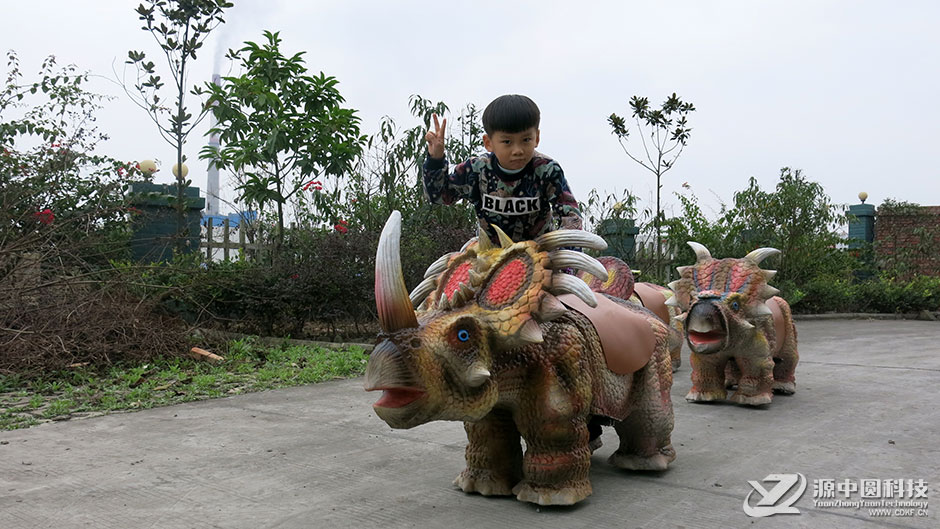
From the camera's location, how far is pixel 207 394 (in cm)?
548

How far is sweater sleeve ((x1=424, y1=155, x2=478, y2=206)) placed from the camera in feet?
10.8

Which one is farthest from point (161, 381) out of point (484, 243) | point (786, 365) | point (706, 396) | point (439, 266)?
point (786, 365)

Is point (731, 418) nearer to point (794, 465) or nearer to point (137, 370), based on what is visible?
point (794, 465)

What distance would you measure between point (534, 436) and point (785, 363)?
356 centimetres

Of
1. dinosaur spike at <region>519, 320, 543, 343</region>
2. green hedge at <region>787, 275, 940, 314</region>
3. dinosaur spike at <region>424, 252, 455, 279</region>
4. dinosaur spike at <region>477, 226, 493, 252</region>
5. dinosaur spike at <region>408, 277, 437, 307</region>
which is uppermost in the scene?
dinosaur spike at <region>477, 226, 493, 252</region>

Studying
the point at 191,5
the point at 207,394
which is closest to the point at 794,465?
the point at 207,394

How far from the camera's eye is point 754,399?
5.12 metres

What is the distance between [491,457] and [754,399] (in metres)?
2.80

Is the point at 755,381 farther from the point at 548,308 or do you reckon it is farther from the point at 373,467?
the point at 548,308

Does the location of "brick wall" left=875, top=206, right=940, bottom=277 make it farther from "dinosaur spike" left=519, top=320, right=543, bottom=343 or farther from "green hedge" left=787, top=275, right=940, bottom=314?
"dinosaur spike" left=519, top=320, right=543, bottom=343

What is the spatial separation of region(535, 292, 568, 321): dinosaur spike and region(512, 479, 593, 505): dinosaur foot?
680mm

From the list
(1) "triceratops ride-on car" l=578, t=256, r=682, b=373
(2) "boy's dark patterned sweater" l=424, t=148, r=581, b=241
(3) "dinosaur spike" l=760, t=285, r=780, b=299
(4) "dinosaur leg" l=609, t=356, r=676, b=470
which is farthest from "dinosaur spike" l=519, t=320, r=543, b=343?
(3) "dinosaur spike" l=760, t=285, r=780, b=299

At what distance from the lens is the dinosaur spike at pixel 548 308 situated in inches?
104

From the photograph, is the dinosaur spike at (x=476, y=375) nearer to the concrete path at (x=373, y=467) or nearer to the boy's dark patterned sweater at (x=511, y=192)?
the concrete path at (x=373, y=467)
